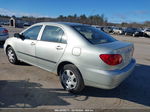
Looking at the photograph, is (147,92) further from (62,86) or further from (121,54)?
(62,86)

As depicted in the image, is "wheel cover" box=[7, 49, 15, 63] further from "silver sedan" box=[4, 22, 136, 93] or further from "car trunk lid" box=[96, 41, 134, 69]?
"car trunk lid" box=[96, 41, 134, 69]

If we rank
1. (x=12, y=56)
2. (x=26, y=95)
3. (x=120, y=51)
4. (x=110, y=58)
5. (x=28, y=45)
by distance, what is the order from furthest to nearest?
(x=12, y=56) < (x=28, y=45) < (x=26, y=95) < (x=120, y=51) < (x=110, y=58)

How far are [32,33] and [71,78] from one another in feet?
6.47

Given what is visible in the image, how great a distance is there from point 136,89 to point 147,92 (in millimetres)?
267

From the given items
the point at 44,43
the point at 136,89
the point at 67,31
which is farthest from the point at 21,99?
the point at 136,89

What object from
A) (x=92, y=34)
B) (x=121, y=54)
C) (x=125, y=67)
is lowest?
(x=125, y=67)

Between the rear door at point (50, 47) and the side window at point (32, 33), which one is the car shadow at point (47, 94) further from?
the side window at point (32, 33)

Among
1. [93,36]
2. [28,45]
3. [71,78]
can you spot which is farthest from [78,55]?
[28,45]

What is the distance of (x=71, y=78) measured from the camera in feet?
12.1

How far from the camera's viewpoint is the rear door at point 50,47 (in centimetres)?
379

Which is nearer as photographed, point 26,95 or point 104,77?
point 104,77

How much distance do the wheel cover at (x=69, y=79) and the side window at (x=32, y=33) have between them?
4.84 ft

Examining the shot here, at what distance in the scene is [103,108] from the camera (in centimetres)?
317

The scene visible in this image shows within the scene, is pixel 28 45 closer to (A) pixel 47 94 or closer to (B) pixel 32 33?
(B) pixel 32 33
